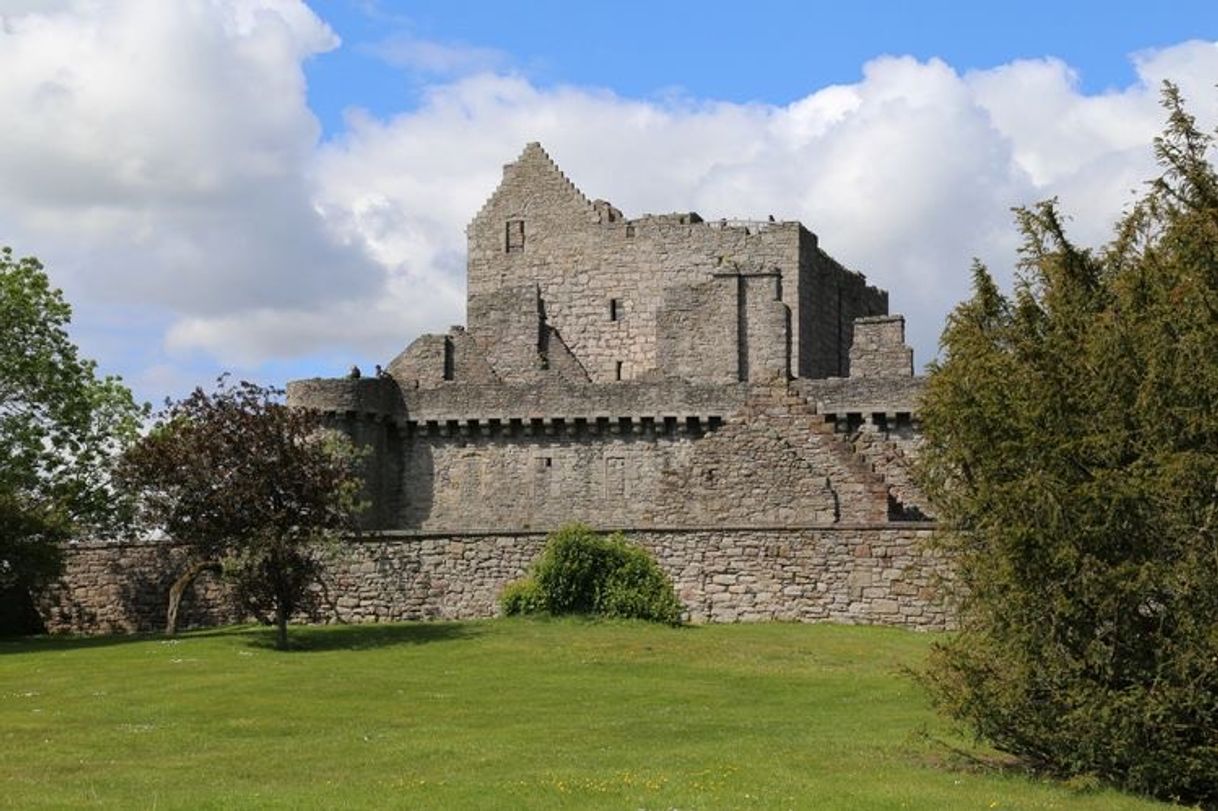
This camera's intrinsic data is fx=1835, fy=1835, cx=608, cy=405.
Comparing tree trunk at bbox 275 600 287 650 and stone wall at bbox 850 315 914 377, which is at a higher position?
stone wall at bbox 850 315 914 377

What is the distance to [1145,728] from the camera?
19.1m

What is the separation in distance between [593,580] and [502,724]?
12306 mm

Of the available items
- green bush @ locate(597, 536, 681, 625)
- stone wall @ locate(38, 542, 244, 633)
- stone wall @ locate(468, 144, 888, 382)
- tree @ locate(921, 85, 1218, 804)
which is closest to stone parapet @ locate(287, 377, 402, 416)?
stone wall @ locate(468, 144, 888, 382)

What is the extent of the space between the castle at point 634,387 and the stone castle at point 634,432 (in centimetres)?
6

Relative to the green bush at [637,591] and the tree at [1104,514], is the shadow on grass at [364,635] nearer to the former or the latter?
the green bush at [637,591]

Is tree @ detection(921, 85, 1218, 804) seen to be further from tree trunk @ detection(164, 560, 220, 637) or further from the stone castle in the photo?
tree trunk @ detection(164, 560, 220, 637)

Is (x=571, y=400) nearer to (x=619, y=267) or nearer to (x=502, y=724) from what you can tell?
(x=619, y=267)

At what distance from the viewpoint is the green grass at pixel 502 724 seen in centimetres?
1756

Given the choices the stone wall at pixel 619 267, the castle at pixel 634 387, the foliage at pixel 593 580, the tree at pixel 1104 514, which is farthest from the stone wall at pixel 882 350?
the tree at pixel 1104 514

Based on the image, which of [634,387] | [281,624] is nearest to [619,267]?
[634,387]

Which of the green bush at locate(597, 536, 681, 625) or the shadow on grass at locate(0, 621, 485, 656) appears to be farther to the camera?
the green bush at locate(597, 536, 681, 625)

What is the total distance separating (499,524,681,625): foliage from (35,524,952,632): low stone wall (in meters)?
1.32

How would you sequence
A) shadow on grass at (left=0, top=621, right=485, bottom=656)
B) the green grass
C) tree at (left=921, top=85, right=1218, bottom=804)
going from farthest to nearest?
shadow on grass at (left=0, top=621, right=485, bottom=656) < tree at (left=921, top=85, right=1218, bottom=804) < the green grass

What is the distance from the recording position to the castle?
39906mm
